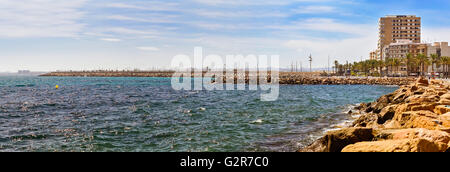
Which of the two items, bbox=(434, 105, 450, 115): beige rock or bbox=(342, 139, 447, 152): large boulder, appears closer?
bbox=(342, 139, 447, 152): large boulder

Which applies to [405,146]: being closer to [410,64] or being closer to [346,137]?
[346,137]

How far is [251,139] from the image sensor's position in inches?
706

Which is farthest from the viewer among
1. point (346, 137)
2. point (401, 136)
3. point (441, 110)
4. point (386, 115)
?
point (386, 115)

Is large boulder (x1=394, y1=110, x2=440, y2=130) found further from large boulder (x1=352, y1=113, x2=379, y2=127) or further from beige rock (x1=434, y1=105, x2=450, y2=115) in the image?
large boulder (x1=352, y1=113, x2=379, y2=127)

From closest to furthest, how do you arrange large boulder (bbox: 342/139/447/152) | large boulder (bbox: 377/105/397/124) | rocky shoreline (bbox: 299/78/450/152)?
large boulder (bbox: 342/139/447/152) → rocky shoreline (bbox: 299/78/450/152) → large boulder (bbox: 377/105/397/124)

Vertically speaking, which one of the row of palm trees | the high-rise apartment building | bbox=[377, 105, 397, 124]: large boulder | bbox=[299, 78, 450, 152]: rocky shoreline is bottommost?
bbox=[377, 105, 397, 124]: large boulder

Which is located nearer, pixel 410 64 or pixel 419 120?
pixel 419 120

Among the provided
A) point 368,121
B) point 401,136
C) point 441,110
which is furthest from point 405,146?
point 368,121

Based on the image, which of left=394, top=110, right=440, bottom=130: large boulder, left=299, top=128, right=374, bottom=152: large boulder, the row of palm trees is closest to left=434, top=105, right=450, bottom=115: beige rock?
left=394, top=110, right=440, bottom=130: large boulder

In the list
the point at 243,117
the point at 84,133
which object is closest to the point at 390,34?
the point at 243,117

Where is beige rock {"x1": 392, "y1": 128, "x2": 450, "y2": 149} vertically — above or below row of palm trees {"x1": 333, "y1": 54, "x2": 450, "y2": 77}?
below

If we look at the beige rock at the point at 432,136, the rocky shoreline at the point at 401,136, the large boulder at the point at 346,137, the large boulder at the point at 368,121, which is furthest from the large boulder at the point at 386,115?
the beige rock at the point at 432,136
